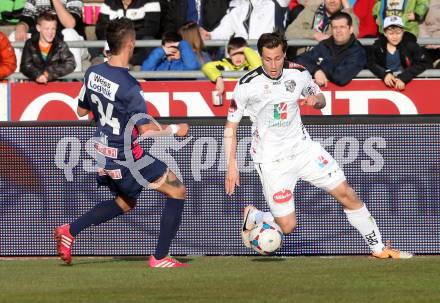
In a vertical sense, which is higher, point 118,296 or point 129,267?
point 118,296

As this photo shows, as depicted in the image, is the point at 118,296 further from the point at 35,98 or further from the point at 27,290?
the point at 35,98

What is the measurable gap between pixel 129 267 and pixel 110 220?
1441mm

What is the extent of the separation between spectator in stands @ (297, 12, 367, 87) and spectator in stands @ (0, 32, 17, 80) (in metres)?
→ 3.68

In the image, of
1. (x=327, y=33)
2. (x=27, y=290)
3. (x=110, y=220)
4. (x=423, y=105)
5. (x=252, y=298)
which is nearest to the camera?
(x=252, y=298)

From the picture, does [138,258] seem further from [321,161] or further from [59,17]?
[59,17]

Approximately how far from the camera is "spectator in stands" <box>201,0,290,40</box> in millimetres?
16797

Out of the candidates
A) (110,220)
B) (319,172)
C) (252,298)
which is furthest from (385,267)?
(110,220)

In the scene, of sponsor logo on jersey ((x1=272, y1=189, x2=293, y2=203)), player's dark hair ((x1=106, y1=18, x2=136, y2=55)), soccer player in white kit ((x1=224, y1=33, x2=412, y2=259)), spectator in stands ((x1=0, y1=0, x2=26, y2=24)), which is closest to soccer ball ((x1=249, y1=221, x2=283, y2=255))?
soccer player in white kit ((x1=224, y1=33, x2=412, y2=259))

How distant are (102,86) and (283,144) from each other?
188 centimetres

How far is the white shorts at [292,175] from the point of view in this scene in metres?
12.0

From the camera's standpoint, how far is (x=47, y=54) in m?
15.9

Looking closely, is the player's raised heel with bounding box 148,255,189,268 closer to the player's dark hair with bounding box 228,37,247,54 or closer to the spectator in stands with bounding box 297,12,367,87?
the spectator in stands with bounding box 297,12,367,87

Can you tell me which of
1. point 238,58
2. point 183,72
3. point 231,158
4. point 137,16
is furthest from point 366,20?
point 231,158

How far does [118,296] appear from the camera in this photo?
9617 millimetres
